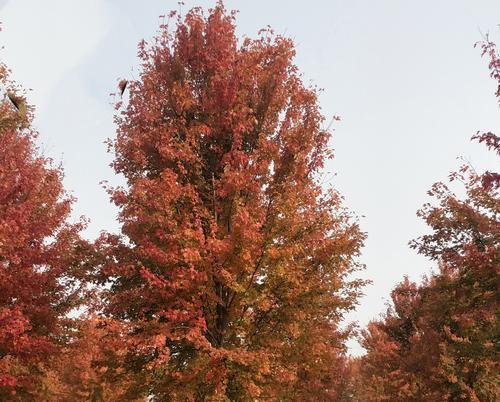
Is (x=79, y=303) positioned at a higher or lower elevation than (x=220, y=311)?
higher

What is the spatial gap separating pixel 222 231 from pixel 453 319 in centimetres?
1056

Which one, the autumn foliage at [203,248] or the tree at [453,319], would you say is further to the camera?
the tree at [453,319]

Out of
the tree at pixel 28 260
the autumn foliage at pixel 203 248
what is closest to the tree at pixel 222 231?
the autumn foliage at pixel 203 248

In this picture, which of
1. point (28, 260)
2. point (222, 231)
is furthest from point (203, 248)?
point (28, 260)

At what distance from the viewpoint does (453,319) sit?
610 inches

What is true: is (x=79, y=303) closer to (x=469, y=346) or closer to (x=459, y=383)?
(x=469, y=346)

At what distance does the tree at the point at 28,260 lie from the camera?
9.74m

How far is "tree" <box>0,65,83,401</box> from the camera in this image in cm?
974

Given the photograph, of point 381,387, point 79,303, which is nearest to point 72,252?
point 79,303

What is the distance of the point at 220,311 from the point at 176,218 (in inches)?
87.7

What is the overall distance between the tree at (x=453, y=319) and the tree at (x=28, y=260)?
9.66 metres

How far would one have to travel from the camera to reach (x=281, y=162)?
9.62 meters

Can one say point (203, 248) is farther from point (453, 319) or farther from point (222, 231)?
point (453, 319)

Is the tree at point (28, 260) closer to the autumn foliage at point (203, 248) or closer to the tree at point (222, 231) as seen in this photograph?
the autumn foliage at point (203, 248)
